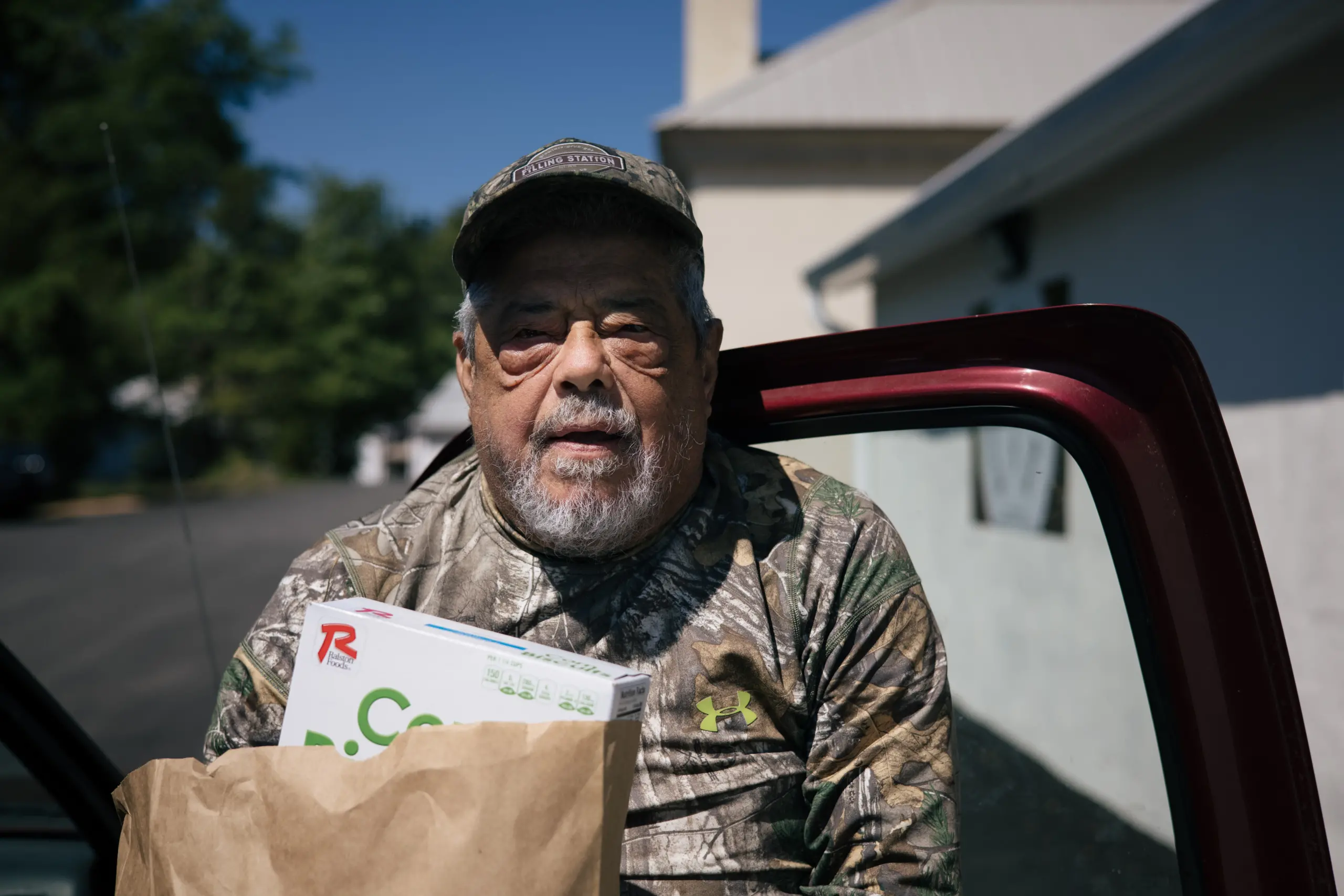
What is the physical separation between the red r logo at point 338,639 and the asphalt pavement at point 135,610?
71 cm

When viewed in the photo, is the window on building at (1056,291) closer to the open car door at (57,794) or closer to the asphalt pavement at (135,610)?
the asphalt pavement at (135,610)

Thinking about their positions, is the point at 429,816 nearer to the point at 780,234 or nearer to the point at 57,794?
the point at 57,794

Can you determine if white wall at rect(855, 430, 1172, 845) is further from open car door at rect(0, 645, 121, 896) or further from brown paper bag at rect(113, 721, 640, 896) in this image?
open car door at rect(0, 645, 121, 896)

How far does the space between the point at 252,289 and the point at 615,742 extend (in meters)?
45.5

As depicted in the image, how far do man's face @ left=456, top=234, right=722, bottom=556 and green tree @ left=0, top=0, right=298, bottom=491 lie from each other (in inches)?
666

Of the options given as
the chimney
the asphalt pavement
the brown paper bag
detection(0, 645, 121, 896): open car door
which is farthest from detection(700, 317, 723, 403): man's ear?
the chimney

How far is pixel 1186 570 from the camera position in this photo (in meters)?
1.16

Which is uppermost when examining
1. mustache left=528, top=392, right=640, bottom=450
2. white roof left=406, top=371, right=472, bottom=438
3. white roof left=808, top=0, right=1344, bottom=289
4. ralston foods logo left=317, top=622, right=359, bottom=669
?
white roof left=406, top=371, right=472, bottom=438

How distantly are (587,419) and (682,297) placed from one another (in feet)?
1.00

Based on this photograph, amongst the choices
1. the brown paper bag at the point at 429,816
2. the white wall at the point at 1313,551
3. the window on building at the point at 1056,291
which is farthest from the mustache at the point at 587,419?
the window on building at the point at 1056,291

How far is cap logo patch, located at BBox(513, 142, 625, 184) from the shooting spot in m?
1.65

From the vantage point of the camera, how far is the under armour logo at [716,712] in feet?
5.10

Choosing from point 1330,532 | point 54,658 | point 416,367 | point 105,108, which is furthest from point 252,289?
point 1330,532

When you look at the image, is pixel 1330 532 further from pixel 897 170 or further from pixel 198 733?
pixel 897 170
